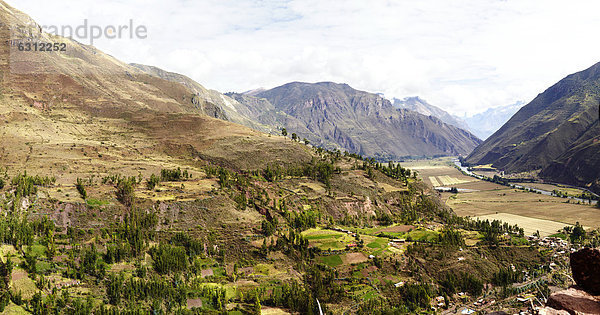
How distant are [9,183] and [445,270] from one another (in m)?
128

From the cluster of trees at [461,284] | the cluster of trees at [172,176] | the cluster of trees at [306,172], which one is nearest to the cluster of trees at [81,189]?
the cluster of trees at [172,176]

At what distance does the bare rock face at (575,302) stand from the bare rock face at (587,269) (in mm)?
728

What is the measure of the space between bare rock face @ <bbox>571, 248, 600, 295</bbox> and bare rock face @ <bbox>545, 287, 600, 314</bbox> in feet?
2.39

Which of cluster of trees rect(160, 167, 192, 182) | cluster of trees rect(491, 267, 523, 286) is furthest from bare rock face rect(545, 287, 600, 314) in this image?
cluster of trees rect(160, 167, 192, 182)

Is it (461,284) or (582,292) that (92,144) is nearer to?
(461,284)

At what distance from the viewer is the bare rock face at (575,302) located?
17047 millimetres

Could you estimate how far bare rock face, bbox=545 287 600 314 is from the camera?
55.9 feet

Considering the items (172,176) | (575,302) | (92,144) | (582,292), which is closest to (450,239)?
(172,176)

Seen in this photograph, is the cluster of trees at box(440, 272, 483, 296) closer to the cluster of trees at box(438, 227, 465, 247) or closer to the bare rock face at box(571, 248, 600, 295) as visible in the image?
the cluster of trees at box(438, 227, 465, 247)

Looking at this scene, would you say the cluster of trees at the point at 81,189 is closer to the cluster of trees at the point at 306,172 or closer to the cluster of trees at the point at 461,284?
the cluster of trees at the point at 306,172

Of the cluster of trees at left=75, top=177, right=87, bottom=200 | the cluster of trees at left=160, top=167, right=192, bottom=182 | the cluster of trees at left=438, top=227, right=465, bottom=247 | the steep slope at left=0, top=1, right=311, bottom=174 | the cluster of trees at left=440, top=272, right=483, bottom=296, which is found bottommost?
the cluster of trees at left=440, top=272, right=483, bottom=296

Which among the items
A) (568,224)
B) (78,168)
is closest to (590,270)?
(78,168)

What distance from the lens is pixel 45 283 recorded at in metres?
65.2

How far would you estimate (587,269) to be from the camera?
61.9ft
